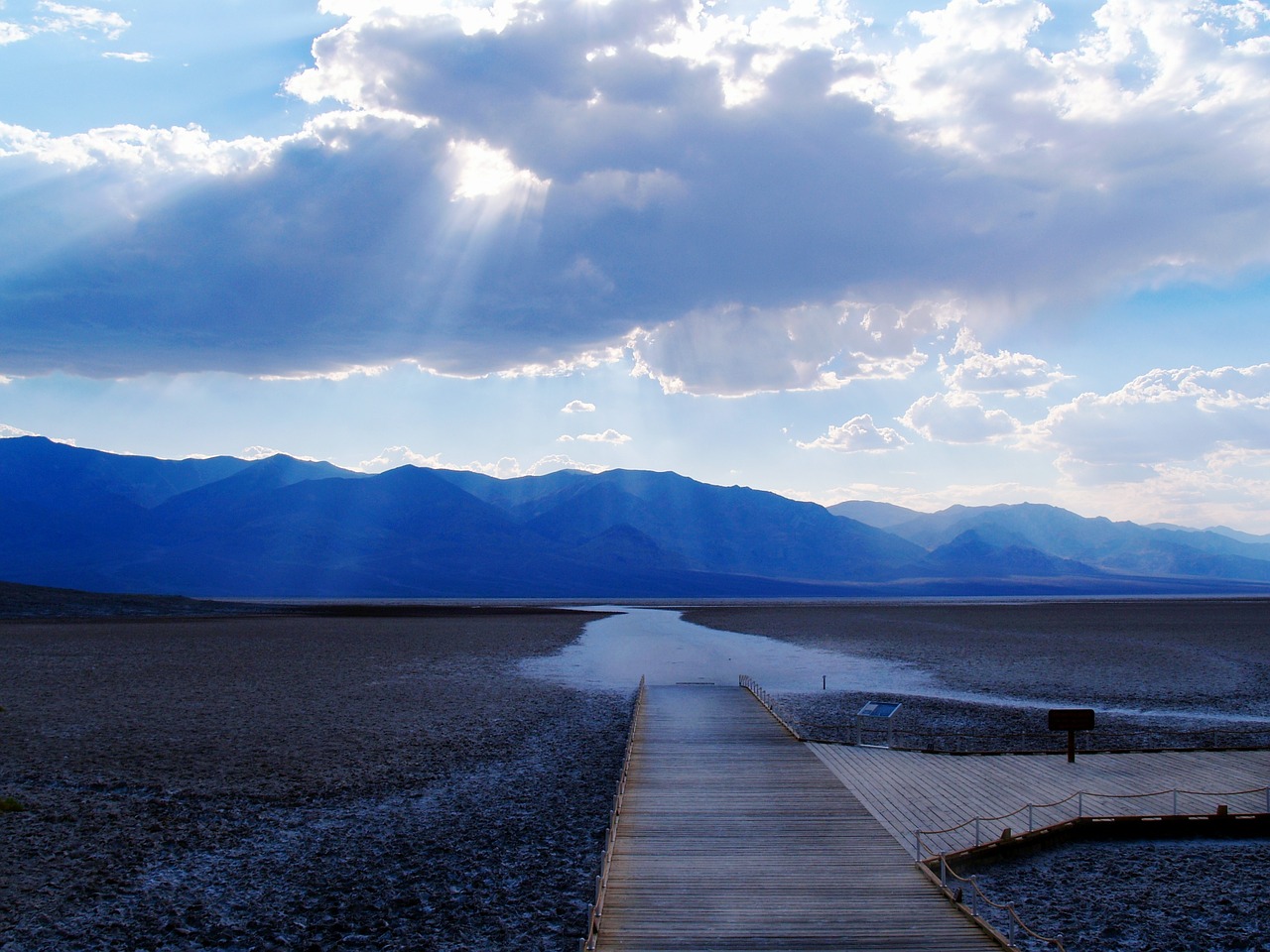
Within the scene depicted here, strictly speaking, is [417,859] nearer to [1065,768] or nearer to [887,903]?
[887,903]

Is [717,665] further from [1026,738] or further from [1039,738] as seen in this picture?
[1039,738]

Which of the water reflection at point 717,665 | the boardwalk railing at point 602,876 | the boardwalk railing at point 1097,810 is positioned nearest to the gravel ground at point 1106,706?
the boardwalk railing at point 1097,810

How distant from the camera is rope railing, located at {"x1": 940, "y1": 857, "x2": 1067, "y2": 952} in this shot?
13.1 metres

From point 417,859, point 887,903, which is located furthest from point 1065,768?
point 417,859

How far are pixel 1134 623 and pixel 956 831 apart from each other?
8333 centimetres

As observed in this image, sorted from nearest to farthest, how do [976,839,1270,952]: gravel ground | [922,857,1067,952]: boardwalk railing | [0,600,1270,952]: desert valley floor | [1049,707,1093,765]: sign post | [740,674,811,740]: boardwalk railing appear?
[922,857,1067,952]: boardwalk railing < [976,839,1270,952]: gravel ground < [0,600,1270,952]: desert valley floor < [1049,707,1093,765]: sign post < [740,674,811,740]: boardwalk railing

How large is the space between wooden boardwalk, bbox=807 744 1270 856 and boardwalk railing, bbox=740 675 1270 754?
4.75 feet

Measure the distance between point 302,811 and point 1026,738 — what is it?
2042 centimetres

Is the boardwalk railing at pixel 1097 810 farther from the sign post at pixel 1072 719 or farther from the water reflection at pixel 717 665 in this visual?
the water reflection at pixel 717 665

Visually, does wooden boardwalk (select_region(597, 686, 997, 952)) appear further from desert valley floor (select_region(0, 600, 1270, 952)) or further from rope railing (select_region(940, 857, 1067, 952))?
desert valley floor (select_region(0, 600, 1270, 952))

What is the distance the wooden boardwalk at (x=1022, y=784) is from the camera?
18031 mm

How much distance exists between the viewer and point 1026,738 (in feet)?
92.9

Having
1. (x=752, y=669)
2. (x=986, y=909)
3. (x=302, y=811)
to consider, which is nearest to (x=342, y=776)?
(x=302, y=811)

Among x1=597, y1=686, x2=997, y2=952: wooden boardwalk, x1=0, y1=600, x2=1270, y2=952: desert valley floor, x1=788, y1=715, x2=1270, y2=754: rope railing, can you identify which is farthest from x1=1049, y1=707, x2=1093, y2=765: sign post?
x1=0, y1=600, x2=1270, y2=952: desert valley floor
